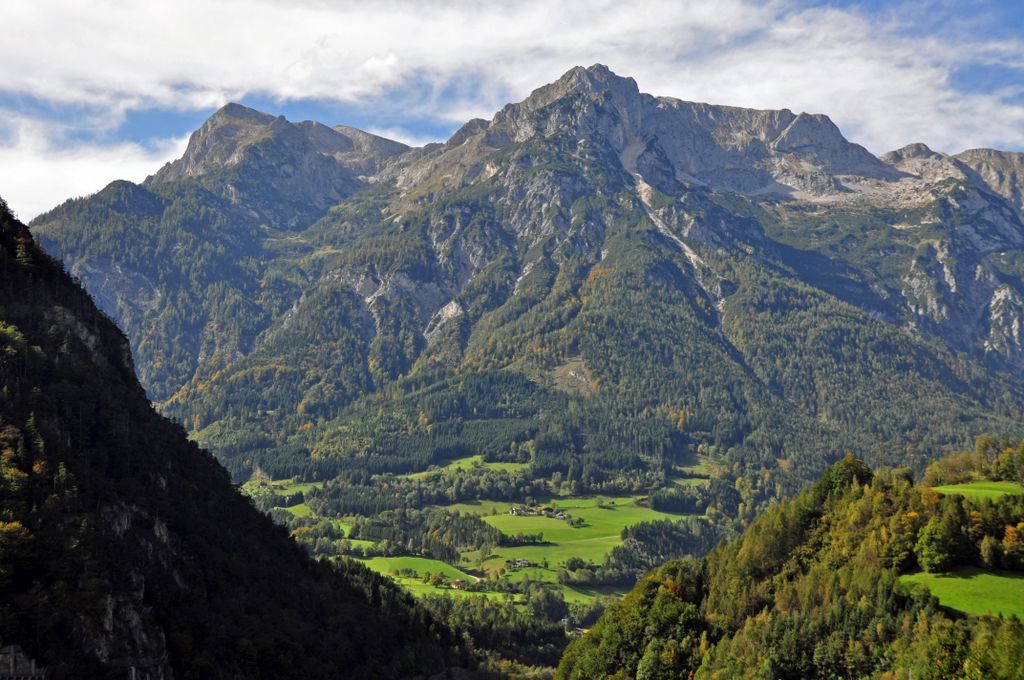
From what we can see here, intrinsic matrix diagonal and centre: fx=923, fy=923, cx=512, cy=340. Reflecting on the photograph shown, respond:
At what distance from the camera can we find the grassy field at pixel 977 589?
10449 centimetres

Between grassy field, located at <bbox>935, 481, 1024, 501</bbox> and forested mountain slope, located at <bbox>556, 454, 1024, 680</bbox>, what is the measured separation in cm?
455

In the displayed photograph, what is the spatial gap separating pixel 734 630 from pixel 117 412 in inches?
3442

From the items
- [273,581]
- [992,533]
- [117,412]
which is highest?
[117,412]

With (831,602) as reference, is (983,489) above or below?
above

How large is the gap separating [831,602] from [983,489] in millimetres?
40365

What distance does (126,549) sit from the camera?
342ft

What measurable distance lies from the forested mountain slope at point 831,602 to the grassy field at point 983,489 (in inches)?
179

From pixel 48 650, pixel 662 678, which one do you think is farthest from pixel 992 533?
pixel 48 650

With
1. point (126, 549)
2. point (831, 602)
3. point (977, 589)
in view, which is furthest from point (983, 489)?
point (126, 549)

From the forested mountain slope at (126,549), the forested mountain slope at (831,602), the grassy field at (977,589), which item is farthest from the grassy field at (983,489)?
the forested mountain slope at (126,549)

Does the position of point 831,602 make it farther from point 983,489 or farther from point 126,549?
point 126,549

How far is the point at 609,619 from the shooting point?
14038 cm

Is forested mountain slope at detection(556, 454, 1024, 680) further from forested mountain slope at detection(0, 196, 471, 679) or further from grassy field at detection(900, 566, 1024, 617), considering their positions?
forested mountain slope at detection(0, 196, 471, 679)

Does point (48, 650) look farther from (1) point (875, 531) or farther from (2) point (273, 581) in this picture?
(1) point (875, 531)
